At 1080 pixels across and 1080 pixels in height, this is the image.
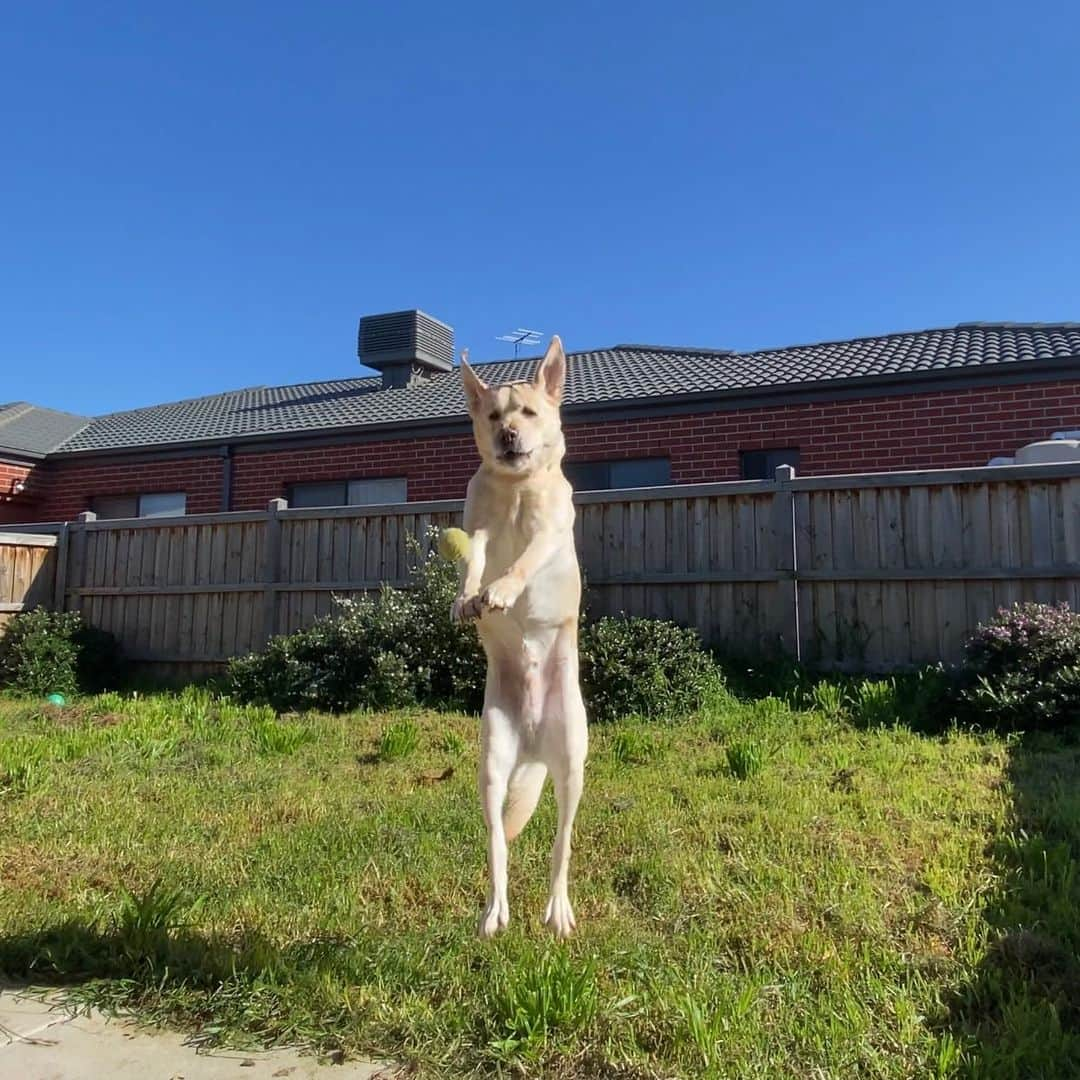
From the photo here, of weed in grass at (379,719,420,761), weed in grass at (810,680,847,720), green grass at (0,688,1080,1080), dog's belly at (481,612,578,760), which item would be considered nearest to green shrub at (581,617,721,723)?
weed in grass at (810,680,847,720)

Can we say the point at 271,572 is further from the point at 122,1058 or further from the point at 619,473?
the point at 122,1058

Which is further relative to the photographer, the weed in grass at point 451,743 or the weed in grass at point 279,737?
the weed in grass at point 279,737

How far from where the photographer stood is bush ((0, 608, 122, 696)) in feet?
33.9

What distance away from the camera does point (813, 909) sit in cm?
358

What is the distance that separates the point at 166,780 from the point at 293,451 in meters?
9.29

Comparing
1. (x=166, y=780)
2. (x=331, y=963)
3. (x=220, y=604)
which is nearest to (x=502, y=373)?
(x=220, y=604)

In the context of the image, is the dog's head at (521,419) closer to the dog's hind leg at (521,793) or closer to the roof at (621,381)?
the dog's hind leg at (521,793)

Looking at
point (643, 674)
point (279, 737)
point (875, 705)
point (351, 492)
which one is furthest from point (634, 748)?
point (351, 492)

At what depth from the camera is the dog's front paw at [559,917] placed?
3.12 metres

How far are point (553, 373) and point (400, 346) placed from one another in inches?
600

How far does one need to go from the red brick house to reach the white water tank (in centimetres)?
208

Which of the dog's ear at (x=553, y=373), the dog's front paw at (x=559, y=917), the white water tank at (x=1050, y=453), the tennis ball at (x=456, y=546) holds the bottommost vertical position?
the dog's front paw at (x=559, y=917)

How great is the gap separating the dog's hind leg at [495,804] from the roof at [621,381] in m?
9.67

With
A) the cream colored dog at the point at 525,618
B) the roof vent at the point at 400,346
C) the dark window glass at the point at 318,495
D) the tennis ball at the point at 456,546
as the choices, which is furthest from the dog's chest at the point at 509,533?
the roof vent at the point at 400,346
